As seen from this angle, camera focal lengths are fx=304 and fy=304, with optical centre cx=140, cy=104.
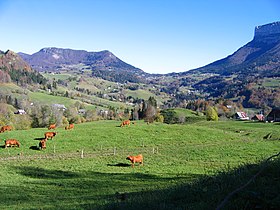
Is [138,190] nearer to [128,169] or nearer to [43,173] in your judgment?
[128,169]

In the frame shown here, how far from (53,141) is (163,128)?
21475 millimetres

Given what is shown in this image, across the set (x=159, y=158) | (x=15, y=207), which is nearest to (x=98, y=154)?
(x=159, y=158)

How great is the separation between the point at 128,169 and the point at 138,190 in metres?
13.9

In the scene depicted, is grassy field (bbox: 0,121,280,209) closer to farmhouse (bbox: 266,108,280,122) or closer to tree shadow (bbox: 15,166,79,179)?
tree shadow (bbox: 15,166,79,179)

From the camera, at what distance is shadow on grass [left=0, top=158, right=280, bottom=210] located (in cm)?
749

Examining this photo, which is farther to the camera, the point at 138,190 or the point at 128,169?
the point at 128,169

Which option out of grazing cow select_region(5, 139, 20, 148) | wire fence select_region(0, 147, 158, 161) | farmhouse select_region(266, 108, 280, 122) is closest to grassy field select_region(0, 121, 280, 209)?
wire fence select_region(0, 147, 158, 161)

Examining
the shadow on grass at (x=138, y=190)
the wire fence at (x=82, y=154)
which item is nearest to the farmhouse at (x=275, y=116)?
the wire fence at (x=82, y=154)

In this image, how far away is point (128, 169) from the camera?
104ft

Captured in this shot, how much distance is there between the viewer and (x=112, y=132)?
5272 centimetres

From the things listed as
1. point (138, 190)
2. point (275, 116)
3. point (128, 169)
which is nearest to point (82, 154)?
point (128, 169)

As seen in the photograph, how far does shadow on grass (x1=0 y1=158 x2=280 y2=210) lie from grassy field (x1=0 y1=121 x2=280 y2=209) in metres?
0.03

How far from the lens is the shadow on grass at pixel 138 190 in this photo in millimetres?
7488

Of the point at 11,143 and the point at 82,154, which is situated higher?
the point at 11,143
